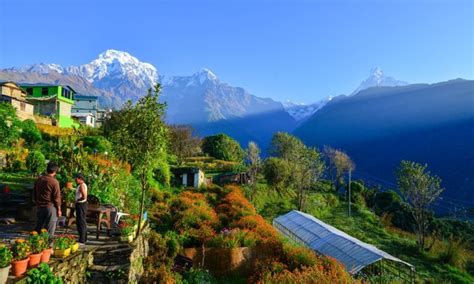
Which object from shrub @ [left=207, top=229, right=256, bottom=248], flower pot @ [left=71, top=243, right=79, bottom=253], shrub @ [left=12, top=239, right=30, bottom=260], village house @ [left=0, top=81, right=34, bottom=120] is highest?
village house @ [left=0, top=81, right=34, bottom=120]

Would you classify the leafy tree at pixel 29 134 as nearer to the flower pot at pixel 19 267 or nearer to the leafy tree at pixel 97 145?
the leafy tree at pixel 97 145

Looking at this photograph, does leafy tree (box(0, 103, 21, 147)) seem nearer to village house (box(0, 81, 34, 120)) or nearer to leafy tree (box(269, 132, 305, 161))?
village house (box(0, 81, 34, 120))

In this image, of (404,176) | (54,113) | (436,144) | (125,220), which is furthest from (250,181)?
(436,144)

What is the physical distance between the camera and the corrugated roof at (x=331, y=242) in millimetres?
15094

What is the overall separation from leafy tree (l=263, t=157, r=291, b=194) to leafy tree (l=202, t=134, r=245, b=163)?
73.6 ft

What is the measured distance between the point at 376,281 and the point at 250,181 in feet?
76.5

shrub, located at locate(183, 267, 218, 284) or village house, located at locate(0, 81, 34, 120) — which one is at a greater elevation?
village house, located at locate(0, 81, 34, 120)

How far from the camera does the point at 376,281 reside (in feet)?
47.5

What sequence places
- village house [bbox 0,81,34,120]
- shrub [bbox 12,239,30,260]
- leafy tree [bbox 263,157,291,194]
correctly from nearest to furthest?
shrub [bbox 12,239,30,260], village house [bbox 0,81,34,120], leafy tree [bbox 263,157,291,194]

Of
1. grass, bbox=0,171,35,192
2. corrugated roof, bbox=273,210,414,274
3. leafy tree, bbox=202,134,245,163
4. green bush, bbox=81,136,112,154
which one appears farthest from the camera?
leafy tree, bbox=202,134,245,163

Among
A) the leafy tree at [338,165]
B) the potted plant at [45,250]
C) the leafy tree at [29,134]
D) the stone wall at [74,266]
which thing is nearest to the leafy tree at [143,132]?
the stone wall at [74,266]

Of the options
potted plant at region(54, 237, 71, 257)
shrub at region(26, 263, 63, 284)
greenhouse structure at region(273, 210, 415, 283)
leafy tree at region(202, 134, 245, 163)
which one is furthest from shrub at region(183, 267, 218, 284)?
leafy tree at region(202, 134, 245, 163)

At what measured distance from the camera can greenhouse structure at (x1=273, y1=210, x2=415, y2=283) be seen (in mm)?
14797

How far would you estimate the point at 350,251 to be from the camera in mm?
16531
